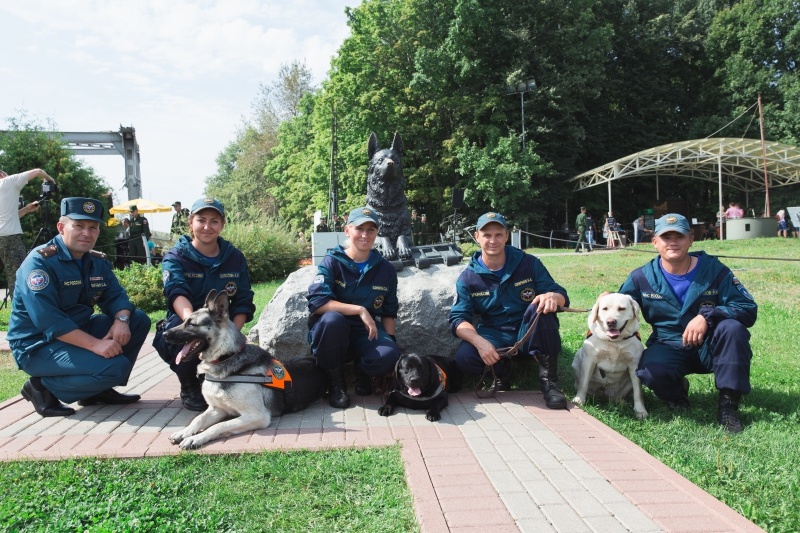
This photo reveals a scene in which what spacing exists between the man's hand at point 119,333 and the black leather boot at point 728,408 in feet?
14.8

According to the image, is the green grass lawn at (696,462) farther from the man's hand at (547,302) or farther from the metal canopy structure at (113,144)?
the metal canopy structure at (113,144)

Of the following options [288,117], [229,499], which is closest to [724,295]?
[229,499]

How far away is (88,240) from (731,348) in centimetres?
486

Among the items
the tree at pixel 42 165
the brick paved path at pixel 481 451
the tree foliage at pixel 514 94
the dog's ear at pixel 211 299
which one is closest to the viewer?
the brick paved path at pixel 481 451

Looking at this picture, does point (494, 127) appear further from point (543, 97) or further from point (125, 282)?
point (125, 282)

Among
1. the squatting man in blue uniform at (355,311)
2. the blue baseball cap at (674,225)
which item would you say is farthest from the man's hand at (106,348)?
the blue baseball cap at (674,225)

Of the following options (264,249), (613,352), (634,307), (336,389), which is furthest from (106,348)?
(264,249)

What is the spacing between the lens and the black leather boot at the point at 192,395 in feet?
13.6

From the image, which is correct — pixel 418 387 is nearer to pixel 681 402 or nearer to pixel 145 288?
pixel 681 402

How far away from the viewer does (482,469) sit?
297 cm

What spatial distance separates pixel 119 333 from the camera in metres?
4.16

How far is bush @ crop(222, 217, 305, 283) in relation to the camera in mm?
13633

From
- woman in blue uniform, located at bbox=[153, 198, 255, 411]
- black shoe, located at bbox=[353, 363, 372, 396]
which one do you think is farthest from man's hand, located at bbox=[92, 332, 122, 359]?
black shoe, located at bbox=[353, 363, 372, 396]

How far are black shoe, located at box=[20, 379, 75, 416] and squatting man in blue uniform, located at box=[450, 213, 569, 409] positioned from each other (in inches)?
122
